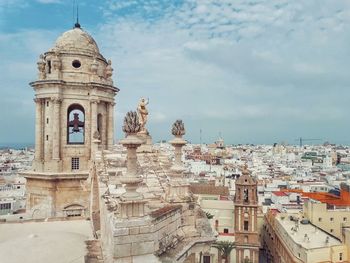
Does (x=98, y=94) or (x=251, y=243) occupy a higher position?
(x=98, y=94)

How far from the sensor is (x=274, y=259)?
39688mm

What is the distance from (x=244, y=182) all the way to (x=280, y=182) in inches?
998

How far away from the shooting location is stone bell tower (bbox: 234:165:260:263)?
39188 mm

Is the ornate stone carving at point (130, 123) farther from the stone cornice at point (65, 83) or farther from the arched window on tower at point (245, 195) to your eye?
the arched window on tower at point (245, 195)

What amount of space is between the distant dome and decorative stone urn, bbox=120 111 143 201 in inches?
537

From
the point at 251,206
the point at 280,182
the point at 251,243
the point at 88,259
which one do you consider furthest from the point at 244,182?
the point at 88,259

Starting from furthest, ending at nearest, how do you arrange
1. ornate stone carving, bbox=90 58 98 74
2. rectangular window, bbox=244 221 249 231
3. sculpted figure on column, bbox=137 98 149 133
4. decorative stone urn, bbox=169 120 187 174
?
rectangular window, bbox=244 221 249 231, ornate stone carving, bbox=90 58 98 74, sculpted figure on column, bbox=137 98 149 133, decorative stone urn, bbox=169 120 187 174

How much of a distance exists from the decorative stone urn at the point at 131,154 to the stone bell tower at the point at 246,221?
115 feet

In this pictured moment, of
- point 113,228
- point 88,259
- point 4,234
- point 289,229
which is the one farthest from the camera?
point 289,229

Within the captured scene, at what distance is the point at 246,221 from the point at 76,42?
2918 cm

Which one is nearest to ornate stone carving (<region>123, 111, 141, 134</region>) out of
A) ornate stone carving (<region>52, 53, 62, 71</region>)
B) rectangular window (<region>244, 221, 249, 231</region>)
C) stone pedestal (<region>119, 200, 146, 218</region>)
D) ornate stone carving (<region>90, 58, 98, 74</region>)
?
stone pedestal (<region>119, 200, 146, 218</region>)

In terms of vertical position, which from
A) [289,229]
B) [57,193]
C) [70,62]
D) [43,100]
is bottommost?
[289,229]

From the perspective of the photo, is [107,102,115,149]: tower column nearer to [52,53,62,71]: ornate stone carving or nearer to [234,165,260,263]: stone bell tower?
[52,53,62,71]: ornate stone carving

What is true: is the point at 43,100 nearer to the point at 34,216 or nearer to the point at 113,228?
the point at 34,216
